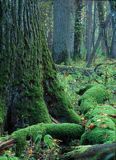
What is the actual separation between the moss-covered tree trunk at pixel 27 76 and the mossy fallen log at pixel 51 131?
0.63 meters

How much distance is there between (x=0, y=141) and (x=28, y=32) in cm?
235

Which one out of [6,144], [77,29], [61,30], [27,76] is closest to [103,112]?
[27,76]

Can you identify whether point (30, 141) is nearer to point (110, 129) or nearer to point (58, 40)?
point (110, 129)

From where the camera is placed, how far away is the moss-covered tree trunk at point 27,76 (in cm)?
705

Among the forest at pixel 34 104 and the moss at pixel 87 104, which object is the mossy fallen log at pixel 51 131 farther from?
the moss at pixel 87 104

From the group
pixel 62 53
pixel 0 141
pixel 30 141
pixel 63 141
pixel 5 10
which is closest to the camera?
pixel 0 141

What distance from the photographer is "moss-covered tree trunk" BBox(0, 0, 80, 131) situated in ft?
23.1

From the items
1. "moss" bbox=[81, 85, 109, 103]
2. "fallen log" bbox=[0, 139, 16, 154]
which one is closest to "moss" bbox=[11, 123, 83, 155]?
"fallen log" bbox=[0, 139, 16, 154]

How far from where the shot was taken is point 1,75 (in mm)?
6980

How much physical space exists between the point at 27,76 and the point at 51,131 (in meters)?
1.17

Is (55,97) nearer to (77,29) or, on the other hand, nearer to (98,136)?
(98,136)

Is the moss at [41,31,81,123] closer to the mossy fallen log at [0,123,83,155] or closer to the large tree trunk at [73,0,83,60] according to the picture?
the mossy fallen log at [0,123,83,155]

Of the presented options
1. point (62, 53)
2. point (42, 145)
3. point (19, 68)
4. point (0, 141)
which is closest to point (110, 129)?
point (42, 145)

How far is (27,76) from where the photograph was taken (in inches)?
282
